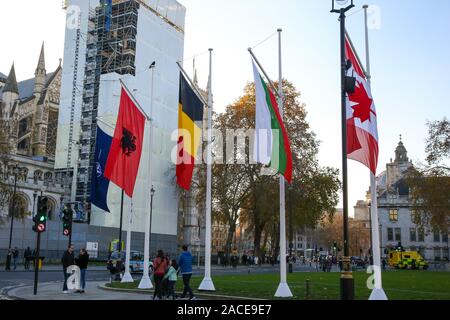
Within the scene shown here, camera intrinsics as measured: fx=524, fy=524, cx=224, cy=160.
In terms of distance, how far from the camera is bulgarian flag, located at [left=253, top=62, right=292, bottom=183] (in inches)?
693

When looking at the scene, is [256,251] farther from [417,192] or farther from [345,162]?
[345,162]

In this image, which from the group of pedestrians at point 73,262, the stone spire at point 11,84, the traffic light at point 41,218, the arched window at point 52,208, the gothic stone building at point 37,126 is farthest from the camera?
the stone spire at point 11,84

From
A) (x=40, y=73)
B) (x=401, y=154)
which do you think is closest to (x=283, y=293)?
(x=40, y=73)

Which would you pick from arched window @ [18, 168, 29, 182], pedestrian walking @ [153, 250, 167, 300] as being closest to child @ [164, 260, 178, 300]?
pedestrian walking @ [153, 250, 167, 300]

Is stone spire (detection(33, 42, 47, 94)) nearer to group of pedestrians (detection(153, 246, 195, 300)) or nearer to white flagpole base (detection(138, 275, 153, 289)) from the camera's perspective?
white flagpole base (detection(138, 275, 153, 289))

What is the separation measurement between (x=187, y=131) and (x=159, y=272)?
5628 mm

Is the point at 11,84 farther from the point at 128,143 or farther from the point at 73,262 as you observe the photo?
the point at 73,262

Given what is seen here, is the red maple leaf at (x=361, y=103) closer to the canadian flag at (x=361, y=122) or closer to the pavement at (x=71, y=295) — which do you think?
the canadian flag at (x=361, y=122)

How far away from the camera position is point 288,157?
58.6 ft

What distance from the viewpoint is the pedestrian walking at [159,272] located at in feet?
57.0

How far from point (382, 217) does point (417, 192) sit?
5193cm

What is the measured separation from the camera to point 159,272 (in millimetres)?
17578

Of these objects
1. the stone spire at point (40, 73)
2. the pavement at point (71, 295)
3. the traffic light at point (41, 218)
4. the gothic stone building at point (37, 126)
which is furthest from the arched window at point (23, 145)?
the traffic light at point (41, 218)
